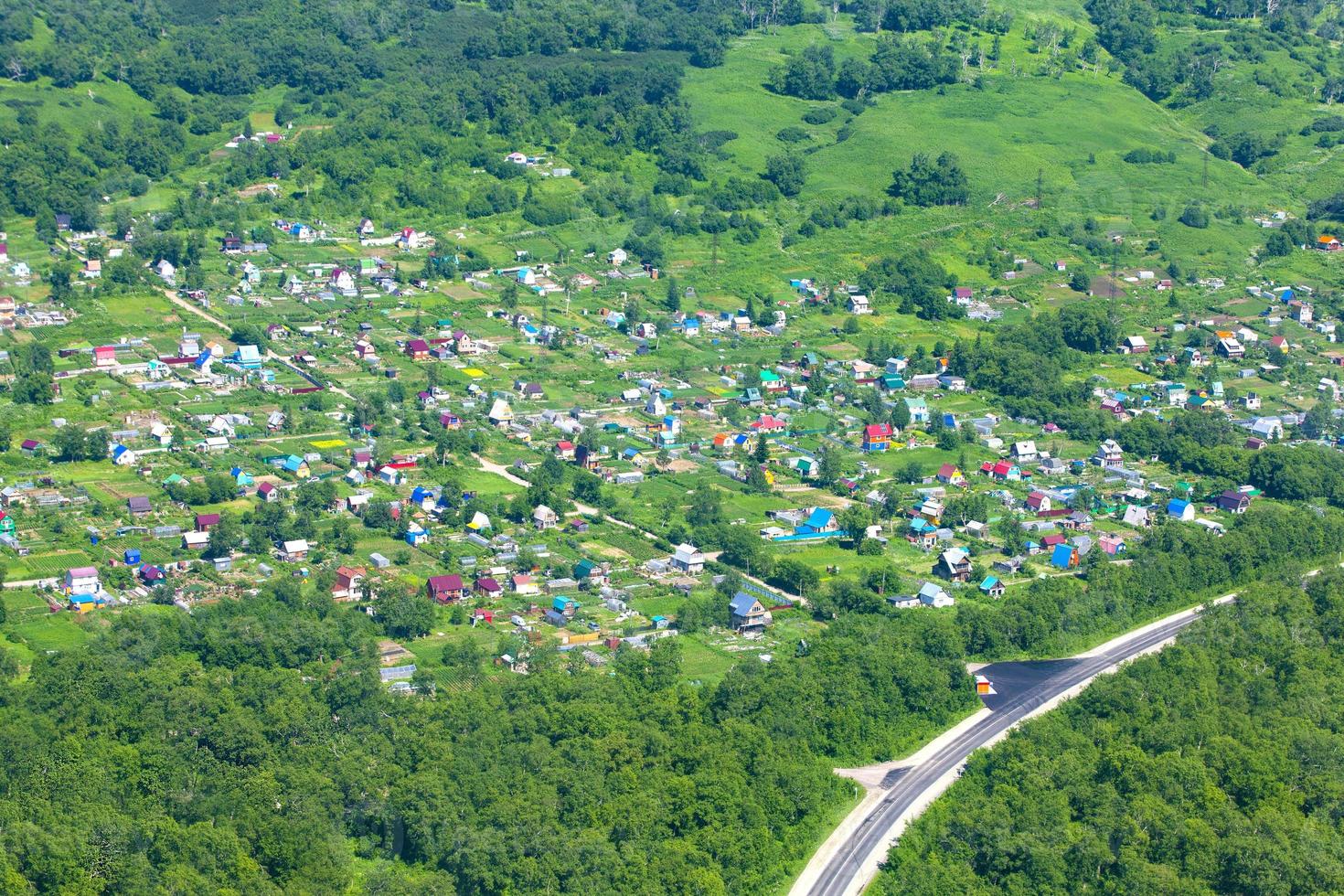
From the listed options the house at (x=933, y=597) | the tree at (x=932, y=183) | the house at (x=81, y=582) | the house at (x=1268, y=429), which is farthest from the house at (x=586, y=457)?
the tree at (x=932, y=183)

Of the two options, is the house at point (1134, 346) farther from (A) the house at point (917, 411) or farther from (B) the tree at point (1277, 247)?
(B) the tree at point (1277, 247)

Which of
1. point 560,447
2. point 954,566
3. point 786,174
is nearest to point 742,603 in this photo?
point 954,566

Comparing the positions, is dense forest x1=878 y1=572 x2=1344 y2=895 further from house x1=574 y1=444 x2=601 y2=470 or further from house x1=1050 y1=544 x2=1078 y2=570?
house x1=574 y1=444 x2=601 y2=470

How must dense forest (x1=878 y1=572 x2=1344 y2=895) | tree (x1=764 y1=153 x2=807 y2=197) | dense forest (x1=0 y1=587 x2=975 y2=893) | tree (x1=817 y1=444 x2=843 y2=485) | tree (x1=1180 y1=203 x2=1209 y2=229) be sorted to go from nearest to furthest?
dense forest (x1=0 y1=587 x2=975 y2=893), dense forest (x1=878 y1=572 x2=1344 y2=895), tree (x1=817 y1=444 x2=843 y2=485), tree (x1=1180 y1=203 x2=1209 y2=229), tree (x1=764 y1=153 x2=807 y2=197)

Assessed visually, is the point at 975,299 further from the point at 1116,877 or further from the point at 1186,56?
the point at 1116,877

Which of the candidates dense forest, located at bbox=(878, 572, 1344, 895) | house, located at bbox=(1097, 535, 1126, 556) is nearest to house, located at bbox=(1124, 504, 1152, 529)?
house, located at bbox=(1097, 535, 1126, 556)

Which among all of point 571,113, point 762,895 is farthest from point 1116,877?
point 571,113
